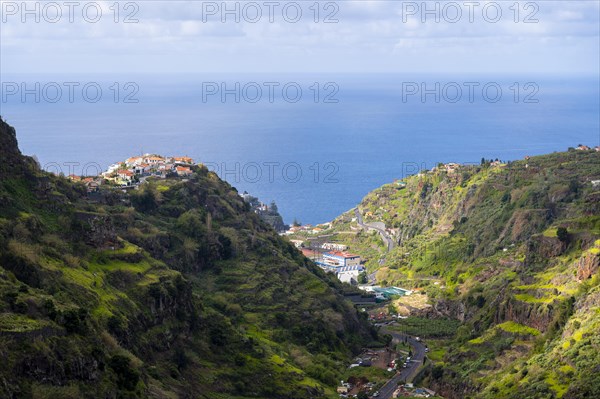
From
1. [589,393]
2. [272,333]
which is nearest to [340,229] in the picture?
[272,333]

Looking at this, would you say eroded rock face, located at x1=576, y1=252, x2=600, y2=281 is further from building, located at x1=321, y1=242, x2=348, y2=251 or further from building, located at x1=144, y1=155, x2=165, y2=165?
building, located at x1=321, y1=242, x2=348, y2=251

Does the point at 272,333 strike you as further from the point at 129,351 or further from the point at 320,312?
the point at 129,351

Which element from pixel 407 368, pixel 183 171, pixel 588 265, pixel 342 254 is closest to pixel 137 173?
pixel 183 171

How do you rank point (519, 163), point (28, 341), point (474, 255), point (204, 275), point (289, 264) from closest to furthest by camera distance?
1. point (28, 341)
2. point (204, 275)
3. point (289, 264)
4. point (474, 255)
5. point (519, 163)

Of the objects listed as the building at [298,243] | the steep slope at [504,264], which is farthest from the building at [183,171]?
the building at [298,243]

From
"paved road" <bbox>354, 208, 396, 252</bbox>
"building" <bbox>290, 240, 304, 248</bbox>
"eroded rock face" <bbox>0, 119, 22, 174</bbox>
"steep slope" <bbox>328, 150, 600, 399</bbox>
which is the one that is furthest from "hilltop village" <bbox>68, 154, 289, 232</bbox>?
"paved road" <bbox>354, 208, 396, 252</bbox>

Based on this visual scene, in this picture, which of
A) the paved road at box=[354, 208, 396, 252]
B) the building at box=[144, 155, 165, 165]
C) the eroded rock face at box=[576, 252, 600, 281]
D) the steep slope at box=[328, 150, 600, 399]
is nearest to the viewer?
the steep slope at box=[328, 150, 600, 399]
